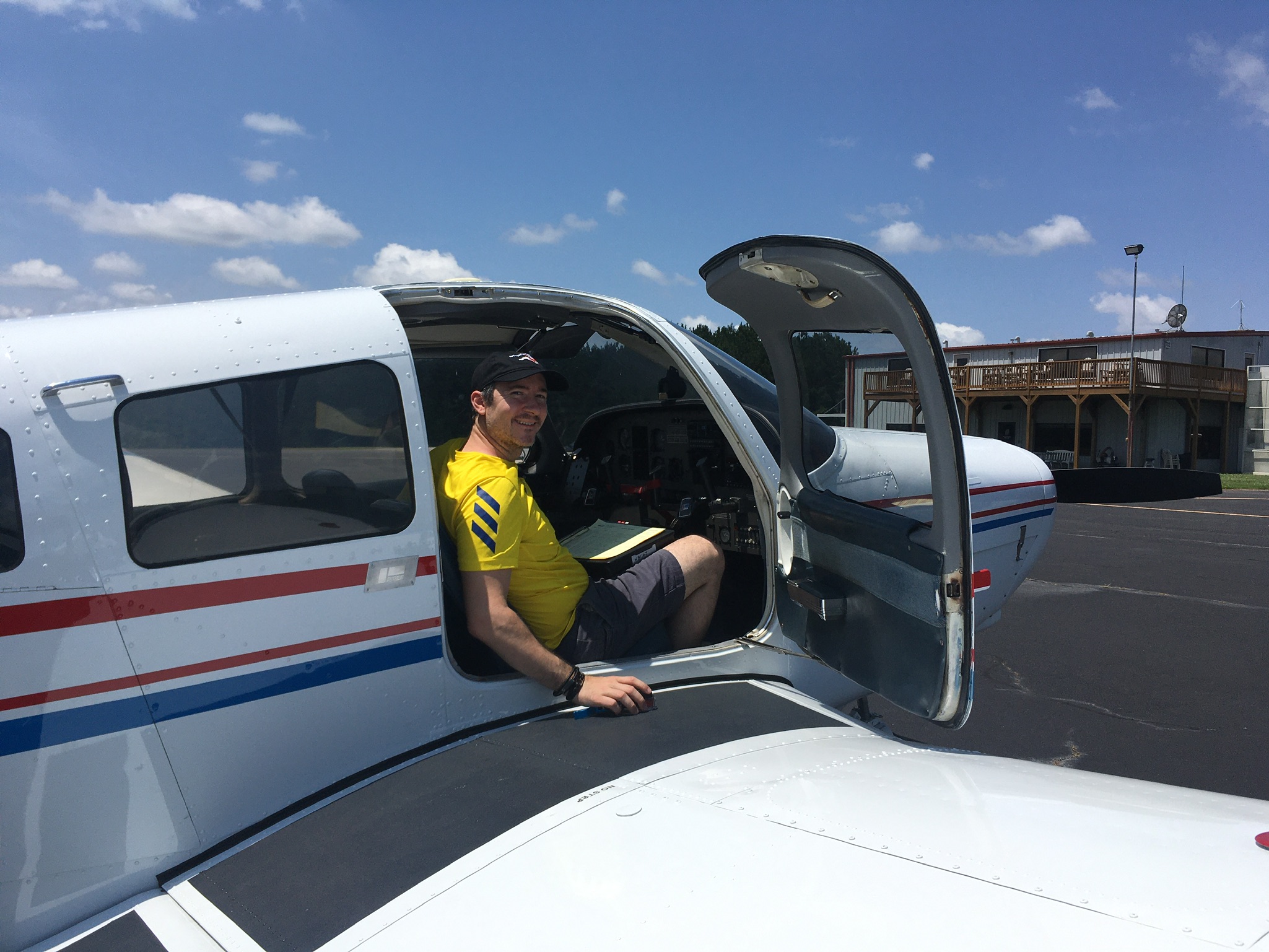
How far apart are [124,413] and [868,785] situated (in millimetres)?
1931

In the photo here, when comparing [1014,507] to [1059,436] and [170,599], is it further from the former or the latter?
[1059,436]

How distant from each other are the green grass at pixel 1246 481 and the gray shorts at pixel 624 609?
2045 centimetres

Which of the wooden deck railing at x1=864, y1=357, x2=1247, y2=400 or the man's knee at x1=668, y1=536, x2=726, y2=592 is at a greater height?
the wooden deck railing at x1=864, y1=357, x2=1247, y2=400

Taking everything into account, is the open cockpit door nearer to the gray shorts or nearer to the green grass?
the gray shorts

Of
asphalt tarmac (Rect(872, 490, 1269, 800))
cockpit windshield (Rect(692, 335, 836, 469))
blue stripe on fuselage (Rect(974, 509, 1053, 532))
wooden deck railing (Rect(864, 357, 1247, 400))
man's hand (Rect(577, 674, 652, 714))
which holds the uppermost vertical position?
wooden deck railing (Rect(864, 357, 1247, 400))

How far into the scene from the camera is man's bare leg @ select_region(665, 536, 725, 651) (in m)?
3.03

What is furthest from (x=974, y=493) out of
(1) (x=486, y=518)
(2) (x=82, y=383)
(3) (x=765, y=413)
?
(2) (x=82, y=383)

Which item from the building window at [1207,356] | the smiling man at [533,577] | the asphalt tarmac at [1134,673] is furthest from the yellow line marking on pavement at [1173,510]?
the building window at [1207,356]

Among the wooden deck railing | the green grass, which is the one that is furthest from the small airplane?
the wooden deck railing

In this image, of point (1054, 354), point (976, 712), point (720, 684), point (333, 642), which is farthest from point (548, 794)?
point (1054, 354)

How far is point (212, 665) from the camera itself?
1948mm

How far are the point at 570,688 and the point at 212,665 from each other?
3.23ft

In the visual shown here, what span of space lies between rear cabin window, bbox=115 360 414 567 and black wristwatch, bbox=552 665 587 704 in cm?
68

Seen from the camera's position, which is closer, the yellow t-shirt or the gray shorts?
the yellow t-shirt
